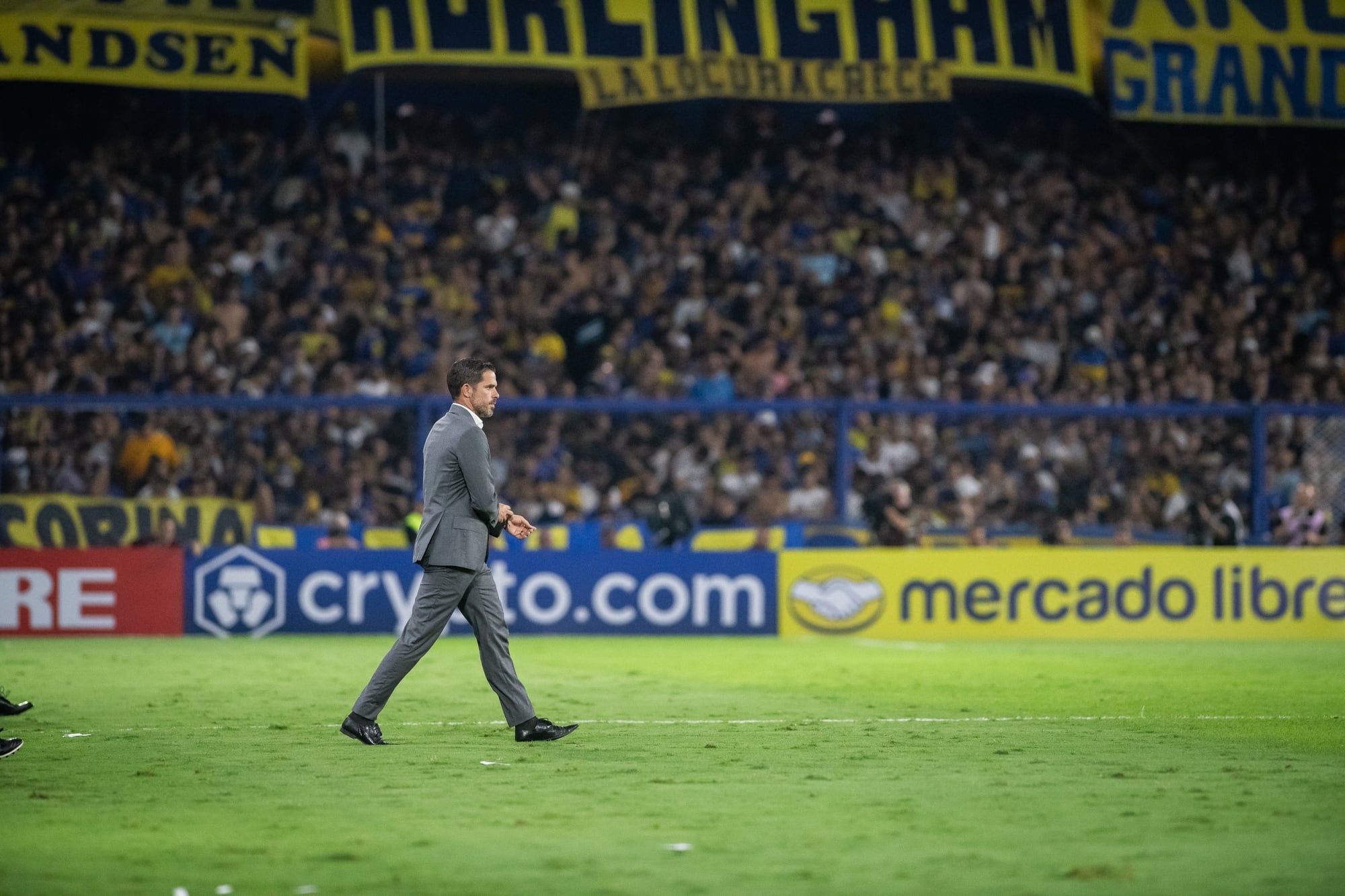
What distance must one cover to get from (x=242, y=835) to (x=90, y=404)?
483 inches

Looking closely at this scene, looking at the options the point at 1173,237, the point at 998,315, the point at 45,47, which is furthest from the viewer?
the point at 1173,237

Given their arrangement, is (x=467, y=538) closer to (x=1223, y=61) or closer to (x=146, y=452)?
(x=146, y=452)

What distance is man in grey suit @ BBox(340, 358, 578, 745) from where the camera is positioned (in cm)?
968

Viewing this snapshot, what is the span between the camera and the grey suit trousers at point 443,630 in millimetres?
9711

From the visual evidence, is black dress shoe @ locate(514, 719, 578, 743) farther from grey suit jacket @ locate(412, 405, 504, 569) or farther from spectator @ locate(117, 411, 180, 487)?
spectator @ locate(117, 411, 180, 487)

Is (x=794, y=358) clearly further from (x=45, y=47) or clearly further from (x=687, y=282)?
(x=45, y=47)

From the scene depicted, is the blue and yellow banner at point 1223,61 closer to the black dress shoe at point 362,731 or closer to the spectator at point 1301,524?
the spectator at point 1301,524

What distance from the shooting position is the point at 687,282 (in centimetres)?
2505

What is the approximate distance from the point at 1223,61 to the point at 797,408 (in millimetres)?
9740

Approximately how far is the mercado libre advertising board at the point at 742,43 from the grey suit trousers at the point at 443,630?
14.6 metres

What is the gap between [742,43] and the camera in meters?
24.2

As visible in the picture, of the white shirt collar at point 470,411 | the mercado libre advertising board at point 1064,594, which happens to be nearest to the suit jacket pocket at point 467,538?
the white shirt collar at point 470,411

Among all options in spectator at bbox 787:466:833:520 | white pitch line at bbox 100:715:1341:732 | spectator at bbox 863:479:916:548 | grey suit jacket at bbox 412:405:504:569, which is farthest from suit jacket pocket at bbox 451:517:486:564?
spectator at bbox 787:466:833:520

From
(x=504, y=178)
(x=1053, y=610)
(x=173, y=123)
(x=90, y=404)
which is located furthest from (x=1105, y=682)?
(x=173, y=123)
